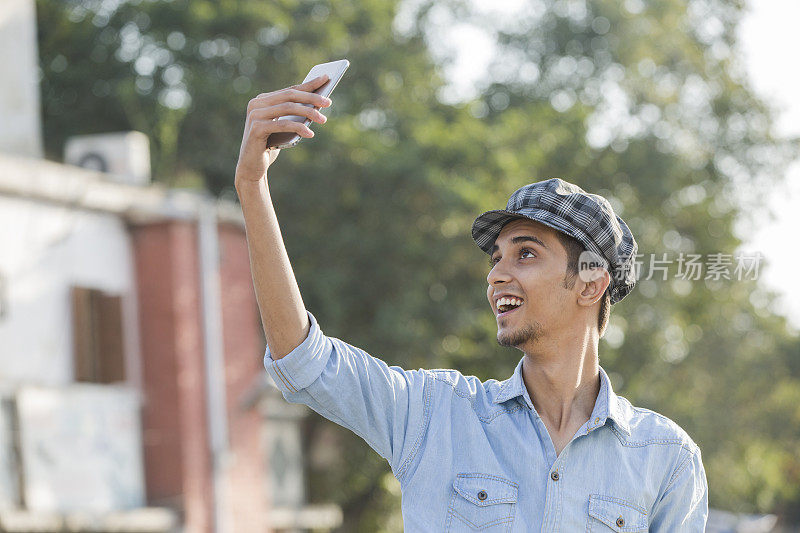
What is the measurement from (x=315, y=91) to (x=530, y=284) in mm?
769

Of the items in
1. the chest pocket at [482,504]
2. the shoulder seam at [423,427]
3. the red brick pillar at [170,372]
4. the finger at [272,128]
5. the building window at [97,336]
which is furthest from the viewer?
the red brick pillar at [170,372]

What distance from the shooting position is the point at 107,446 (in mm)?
14922

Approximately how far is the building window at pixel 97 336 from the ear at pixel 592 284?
39.0 feet

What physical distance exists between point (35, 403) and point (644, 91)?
12759mm

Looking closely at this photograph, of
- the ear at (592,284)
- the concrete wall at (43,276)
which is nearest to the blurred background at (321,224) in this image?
the concrete wall at (43,276)

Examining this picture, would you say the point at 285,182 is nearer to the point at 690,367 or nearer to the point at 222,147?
the point at 222,147

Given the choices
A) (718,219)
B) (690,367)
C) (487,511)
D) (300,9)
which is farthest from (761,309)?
(487,511)

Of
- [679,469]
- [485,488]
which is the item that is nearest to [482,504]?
[485,488]

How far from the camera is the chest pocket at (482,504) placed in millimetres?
3061

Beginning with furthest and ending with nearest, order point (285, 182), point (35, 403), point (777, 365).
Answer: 1. point (777, 365)
2. point (285, 182)
3. point (35, 403)

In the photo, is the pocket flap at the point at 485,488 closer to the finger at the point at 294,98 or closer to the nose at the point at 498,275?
the nose at the point at 498,275

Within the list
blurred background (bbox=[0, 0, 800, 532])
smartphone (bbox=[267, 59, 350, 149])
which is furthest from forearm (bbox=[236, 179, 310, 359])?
blurred background (bbox=[0, 0, 800, 532])

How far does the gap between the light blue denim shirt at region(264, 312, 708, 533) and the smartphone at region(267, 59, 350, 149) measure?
17.5 inches

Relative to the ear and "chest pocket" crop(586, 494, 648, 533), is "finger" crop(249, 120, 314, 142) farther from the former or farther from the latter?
"chest pocket" crop(586, 494, 648, 533)
